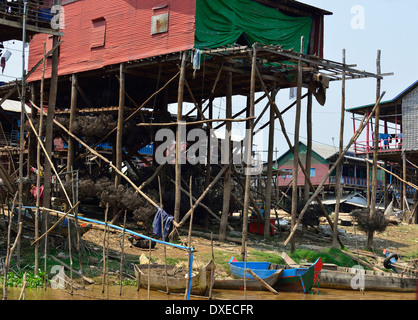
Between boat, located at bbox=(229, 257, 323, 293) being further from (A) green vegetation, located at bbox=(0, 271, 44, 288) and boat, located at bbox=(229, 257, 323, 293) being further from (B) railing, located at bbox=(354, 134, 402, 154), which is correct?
(B) railing, located at bbox=(354, 134, 402, 154)

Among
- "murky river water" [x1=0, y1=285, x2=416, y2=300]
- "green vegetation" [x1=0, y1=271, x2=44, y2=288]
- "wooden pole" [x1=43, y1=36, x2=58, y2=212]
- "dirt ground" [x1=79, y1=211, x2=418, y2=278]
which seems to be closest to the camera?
"murky river water" [x1=0, y1=285, x2=416, y2=300]

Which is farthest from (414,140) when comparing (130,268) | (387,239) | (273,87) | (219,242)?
(130,268)

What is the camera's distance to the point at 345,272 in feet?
59.7

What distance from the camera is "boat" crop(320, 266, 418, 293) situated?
1772cm

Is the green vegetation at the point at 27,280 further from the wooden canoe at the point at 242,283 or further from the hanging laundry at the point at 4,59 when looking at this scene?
the hanging laundry at the point at 4,59

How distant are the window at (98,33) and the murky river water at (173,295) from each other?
11735 millimetres

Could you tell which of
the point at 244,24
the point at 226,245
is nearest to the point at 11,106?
the point at 244,24

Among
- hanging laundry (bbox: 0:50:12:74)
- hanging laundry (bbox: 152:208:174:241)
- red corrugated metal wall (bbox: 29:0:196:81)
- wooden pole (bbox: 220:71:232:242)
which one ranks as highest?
red corrugated metal wall (bbox: 29:0:196:81)

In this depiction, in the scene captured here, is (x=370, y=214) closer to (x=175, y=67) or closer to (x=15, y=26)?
(x=175, y=67)

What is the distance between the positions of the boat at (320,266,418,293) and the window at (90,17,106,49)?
41.0 ft

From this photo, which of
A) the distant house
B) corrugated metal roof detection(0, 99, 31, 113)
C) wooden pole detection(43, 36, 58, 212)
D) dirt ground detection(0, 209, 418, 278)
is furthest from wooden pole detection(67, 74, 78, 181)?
the distant house

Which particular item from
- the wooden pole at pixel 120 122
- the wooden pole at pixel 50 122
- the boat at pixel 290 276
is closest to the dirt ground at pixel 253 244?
the boat at pixel 290 276

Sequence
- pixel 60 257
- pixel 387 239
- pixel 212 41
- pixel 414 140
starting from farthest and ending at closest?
pixel 414 140 < pixel 387 239 < pixel 212 41 < pixel 60 257

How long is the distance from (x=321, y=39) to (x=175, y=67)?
6.79m
